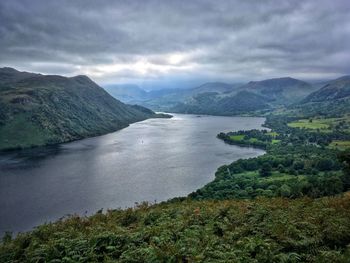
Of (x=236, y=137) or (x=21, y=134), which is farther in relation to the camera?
(x=236, y=137)

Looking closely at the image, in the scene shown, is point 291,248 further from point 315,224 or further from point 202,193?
point 202,193

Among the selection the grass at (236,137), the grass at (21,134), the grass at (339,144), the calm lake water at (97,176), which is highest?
the grass at (21,134)

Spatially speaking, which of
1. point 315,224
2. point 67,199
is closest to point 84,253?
point 315,224

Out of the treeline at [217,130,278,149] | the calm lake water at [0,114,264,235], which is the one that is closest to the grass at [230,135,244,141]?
the treeline at [217,130,278,149]

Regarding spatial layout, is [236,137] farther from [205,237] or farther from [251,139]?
[205,237]

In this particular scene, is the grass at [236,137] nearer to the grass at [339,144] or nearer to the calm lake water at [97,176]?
the calm lake water at [97,176]

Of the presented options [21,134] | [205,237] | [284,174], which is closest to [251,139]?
[284,174]

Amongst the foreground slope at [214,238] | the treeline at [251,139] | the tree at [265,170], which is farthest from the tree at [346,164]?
the treeline at [251,139]
